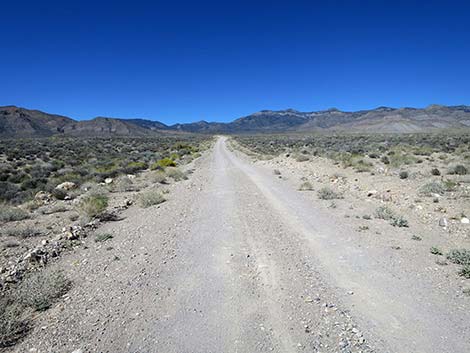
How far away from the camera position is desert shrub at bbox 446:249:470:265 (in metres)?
5.29

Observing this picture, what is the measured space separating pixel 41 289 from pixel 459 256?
7733 millimetres

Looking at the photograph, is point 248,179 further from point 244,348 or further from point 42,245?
point 244,348

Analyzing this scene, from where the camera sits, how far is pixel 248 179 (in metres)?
16.3

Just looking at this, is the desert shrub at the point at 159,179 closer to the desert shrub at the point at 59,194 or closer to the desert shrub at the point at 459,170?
the desert shrub at the point at 59,194

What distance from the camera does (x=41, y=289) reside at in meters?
4.48

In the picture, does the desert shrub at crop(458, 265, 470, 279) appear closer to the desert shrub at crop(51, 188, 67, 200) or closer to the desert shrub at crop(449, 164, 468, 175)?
the desert shrub at crop(449, 164, 468, 175)

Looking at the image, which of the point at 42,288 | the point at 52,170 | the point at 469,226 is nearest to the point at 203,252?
the point at 42,288

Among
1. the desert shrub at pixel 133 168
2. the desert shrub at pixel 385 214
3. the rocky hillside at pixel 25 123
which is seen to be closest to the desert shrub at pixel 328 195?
the desert shrub at pixel 385 214

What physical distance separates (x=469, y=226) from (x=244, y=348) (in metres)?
7.57

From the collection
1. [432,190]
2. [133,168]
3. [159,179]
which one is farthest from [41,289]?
[133,168]

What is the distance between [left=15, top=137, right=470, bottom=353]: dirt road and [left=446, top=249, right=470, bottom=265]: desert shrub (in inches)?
39.9

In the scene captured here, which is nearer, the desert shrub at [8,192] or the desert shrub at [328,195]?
the desert shrub at [328,195]

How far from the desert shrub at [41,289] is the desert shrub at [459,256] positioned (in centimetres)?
737

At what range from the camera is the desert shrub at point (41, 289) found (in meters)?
4.25
